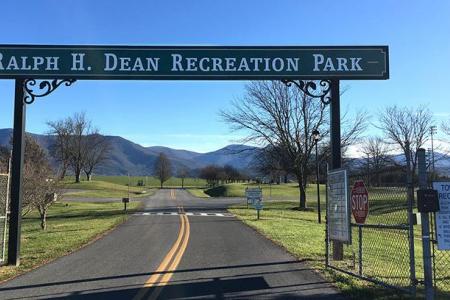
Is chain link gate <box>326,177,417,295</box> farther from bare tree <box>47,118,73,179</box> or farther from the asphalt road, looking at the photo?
bare tree <box>47,118,73,179</box>

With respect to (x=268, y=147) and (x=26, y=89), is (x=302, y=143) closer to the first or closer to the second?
(x=268, y=147)

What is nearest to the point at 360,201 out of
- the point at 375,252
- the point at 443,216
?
the point at 443,216

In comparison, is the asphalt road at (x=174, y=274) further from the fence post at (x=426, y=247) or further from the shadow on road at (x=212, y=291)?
the fence post at (x=426, y=247)

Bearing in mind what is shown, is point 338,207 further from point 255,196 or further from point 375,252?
point 255,196

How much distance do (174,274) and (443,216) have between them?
554 cm

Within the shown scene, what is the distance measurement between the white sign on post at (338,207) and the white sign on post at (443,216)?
3.02m

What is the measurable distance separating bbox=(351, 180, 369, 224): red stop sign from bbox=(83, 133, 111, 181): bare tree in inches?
4361

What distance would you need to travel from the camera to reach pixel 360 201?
1066 cm

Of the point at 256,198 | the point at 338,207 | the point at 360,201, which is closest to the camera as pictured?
the point at 360,201

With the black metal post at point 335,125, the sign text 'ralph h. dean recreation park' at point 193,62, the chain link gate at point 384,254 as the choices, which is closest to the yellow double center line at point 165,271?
the chain link gate at point 384,254

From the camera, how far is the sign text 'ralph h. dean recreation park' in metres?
12.9

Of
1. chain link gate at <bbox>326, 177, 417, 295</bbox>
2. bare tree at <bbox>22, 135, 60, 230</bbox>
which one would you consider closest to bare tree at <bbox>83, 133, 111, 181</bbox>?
bare tree at <bbox>22, 135, 60, 230</bbox>

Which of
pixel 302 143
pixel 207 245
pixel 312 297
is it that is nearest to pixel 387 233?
pixel 207 245

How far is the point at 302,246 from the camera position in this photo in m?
16.1
